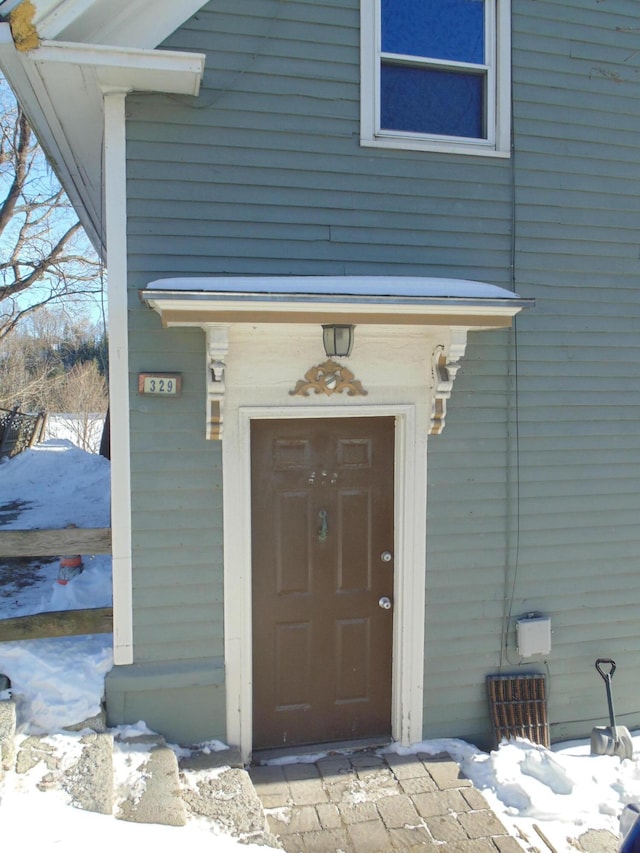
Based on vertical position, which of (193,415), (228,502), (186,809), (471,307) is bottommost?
(186,809)

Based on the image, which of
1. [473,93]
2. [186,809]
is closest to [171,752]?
[186,809]

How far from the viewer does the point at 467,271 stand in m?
4.22

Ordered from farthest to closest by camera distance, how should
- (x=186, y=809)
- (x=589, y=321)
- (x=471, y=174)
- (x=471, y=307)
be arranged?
(x=589, y=321) < (x=471, y=174) < (x=471, y=307) < (x=186, y=809)

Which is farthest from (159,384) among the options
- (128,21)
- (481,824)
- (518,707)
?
(518,707)

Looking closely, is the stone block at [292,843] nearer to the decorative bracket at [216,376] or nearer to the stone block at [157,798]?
the stone block at [157,798]

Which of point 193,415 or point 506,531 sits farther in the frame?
point 506,531

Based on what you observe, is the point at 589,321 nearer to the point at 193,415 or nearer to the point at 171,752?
the point at 193,415

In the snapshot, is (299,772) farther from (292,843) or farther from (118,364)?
(118,364)

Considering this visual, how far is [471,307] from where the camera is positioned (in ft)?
11.7

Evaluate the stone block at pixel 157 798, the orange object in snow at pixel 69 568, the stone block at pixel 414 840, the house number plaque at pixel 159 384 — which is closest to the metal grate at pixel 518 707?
the stone block at pixel 414 840

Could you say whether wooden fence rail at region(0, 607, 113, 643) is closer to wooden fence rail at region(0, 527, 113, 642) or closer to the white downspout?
wooden fence rail at region(0, 527, 113, 642)

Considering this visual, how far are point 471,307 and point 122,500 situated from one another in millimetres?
2266

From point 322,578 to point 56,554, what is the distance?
1639 mm

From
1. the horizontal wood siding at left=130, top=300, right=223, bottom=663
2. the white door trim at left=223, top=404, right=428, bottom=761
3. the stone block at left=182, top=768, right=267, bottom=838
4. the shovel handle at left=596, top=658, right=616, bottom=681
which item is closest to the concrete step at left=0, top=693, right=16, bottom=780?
the horizontal wood siding at left=130, top=300, right=223, bottom=663
